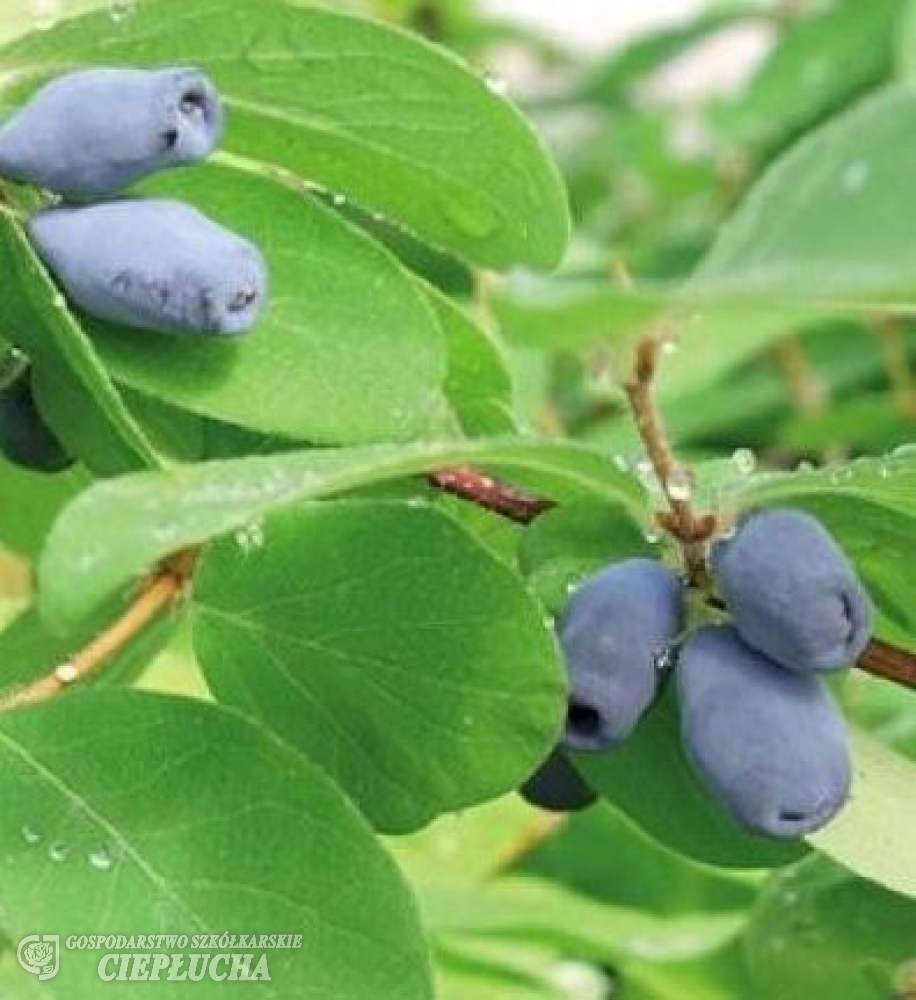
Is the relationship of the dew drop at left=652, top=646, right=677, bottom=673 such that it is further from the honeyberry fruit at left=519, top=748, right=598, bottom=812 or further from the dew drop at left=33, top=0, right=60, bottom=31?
the dew drop at left=33, top=0, right=60, bottom=31

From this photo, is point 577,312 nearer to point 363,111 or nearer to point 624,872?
point 363,111

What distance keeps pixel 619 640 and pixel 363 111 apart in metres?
0.22

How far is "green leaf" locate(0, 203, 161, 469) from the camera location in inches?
33.3

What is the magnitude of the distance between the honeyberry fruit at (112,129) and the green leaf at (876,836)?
307 mm

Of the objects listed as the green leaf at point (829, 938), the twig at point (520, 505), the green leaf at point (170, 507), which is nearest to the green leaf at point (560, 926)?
the green leaf at point (829, 938)

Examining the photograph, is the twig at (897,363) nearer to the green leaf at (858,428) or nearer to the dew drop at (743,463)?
the green leaf at (858,428)

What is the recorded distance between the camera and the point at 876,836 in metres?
0.92

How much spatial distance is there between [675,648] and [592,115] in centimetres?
250

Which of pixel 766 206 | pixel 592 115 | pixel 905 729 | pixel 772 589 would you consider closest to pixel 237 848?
pixel 772 589

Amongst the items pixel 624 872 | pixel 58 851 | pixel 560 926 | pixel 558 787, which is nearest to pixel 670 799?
pixel 558 787

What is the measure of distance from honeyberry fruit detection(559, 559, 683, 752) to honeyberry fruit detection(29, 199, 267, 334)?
0.47 ft

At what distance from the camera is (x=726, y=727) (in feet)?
2.71

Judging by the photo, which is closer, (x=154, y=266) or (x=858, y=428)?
(x=154, y=266)

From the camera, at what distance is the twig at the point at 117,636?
91cm
